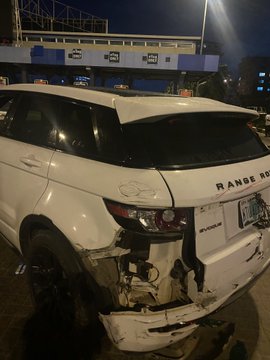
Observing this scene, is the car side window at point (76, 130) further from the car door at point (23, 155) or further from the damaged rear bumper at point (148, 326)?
the damaged rear bumper at point (148, 326)

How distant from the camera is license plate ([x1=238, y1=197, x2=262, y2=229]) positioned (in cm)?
241

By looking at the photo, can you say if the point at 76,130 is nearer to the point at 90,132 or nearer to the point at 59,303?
the point at 90,132

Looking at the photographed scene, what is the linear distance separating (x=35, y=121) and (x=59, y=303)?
161cm

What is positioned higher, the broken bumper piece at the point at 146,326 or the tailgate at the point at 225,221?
the tailgate at the point at 225,221

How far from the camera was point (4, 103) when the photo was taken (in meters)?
3.98

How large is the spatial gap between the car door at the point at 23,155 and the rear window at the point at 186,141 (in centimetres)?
80

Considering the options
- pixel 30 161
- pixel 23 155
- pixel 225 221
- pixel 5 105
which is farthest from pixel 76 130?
pixel 5 105

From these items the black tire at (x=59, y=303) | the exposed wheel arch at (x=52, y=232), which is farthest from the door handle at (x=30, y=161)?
the black tire at (x=59, y=303)

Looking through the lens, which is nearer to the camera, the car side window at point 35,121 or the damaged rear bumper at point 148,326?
the damaged rear bumper at point 148,326

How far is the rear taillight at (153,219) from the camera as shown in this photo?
6.75 ft

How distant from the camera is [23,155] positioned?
2930 millimetres

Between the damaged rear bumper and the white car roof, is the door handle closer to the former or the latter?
the white car roof

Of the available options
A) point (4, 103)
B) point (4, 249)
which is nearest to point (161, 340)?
point (4, 249)

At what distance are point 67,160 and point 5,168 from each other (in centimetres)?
90
